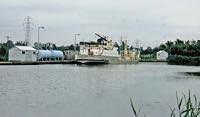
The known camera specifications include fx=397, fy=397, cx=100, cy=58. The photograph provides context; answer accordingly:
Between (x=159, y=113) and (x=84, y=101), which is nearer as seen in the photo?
(x=159, y=113)

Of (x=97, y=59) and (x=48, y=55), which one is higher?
(x=48, y=55)

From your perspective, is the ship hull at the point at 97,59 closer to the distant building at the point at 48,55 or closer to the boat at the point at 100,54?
the boat at the point at 100,54

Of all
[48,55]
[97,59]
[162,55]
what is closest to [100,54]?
[97,59]

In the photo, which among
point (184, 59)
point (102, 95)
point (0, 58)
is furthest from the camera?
point (184, 59)

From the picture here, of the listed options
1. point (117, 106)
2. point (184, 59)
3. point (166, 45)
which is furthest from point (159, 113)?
point (166, 45)

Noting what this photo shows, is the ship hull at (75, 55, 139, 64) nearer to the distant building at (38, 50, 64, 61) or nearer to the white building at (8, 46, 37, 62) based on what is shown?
the distant building at (38, 50, 64, 61)

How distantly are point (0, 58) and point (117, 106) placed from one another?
210 feet

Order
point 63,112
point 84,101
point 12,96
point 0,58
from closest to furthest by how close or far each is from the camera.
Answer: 1. point 63,112
2. point 84,101
3. point 12,96
4. point 0,58

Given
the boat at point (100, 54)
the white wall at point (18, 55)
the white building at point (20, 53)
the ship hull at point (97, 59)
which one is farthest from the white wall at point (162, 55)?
the white wall at point (18, 55)

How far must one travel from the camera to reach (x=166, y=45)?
15488 cm

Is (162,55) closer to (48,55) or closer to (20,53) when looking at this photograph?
(48,55)

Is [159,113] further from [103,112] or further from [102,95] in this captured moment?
[102,95]

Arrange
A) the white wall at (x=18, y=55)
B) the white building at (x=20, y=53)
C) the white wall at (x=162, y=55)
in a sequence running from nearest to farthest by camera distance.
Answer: the white building at (x=20, y=53) → the white wall at (x=18, y=55) → the white wall at (x=162, y=55)

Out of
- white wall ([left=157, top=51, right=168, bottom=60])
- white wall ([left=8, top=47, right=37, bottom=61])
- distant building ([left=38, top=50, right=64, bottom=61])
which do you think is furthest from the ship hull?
white wall ([left=157, top=51, right=168, bottom=60])
